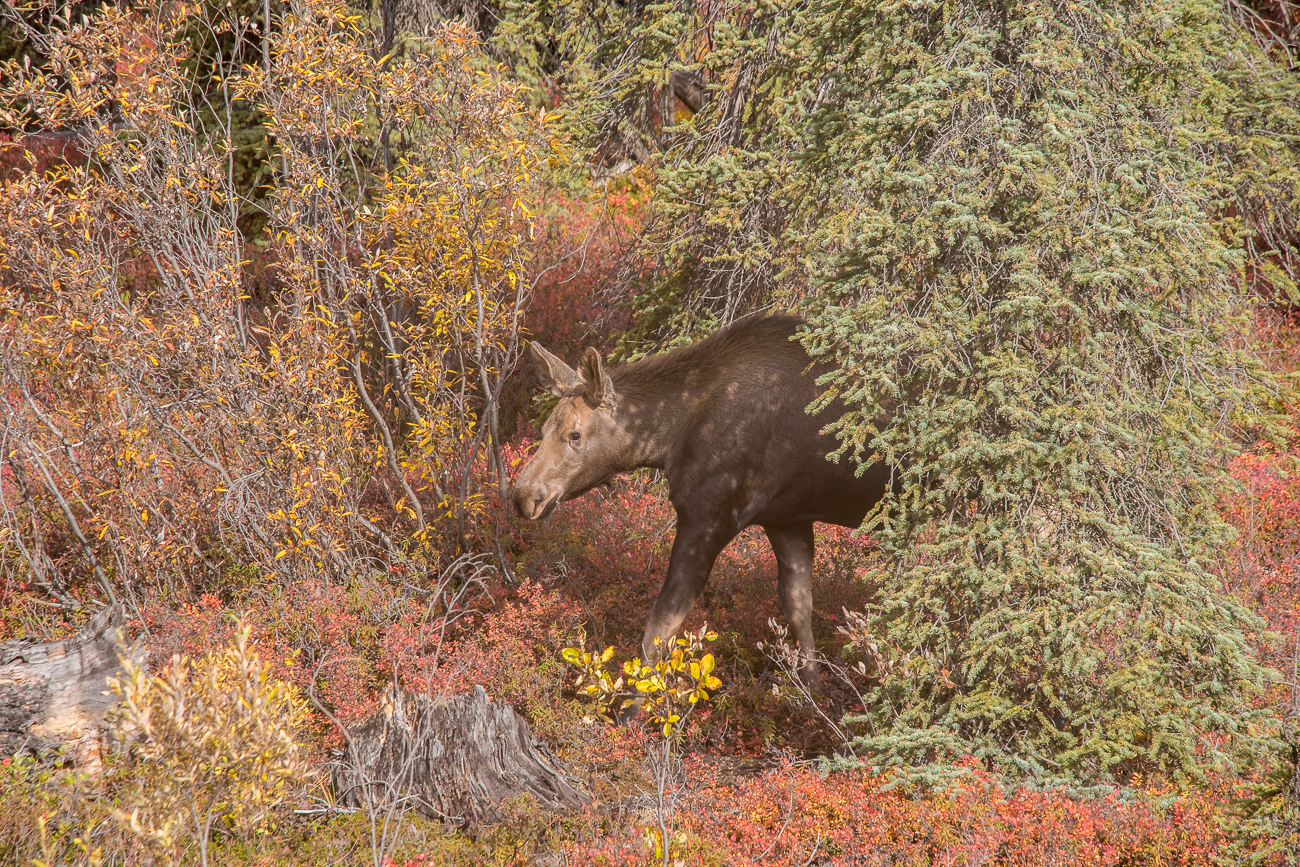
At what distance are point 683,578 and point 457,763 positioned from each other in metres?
2.01

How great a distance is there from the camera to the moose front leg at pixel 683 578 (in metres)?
6.79

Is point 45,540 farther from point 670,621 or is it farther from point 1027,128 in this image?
point 1027,128

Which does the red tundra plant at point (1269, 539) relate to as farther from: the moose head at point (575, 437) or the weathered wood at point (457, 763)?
the weathered wood at point (457, 763)

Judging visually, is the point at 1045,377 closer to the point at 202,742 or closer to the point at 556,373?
the point at 556,373

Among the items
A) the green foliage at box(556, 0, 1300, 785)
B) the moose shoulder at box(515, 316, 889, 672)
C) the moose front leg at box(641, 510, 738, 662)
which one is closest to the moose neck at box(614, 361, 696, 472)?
the moose shoulder at box(515, 316, 889, 672)

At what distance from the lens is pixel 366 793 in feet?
17.2

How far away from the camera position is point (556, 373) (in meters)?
7.21

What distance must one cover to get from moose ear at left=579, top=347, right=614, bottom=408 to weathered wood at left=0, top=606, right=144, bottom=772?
344 cm

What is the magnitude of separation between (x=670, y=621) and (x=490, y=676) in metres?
1.31

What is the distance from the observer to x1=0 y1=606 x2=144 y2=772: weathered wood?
591cm

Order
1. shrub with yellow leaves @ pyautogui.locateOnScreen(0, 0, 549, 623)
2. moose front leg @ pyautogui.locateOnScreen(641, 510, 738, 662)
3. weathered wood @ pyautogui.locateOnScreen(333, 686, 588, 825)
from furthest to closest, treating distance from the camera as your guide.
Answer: shrub with yellow leaves @ pyautogui.locateOnScreen(0, 0, 549, 623)
moose front leg @ pyautogui.locateOnScreen(641, 510, 738, 662)
weathered wood @ pyautogui.locateOnScreen(333, 686, 588, 825)

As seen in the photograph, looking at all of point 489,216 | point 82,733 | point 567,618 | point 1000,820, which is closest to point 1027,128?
point 1000,820

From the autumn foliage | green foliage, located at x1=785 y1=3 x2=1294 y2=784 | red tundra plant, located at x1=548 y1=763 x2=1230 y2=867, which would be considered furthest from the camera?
the autumn foliage

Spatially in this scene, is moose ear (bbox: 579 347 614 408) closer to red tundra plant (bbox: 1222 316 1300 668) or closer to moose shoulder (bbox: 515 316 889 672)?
moose shoulder (bbox: 515 316 889 672)
